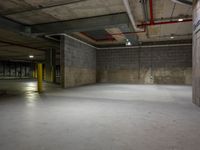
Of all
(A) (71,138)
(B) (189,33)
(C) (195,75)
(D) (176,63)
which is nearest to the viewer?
(A) (71,138)

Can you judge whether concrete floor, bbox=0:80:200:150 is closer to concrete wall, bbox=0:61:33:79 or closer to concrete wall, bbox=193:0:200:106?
concrete wall, bbox=193:0:200:106

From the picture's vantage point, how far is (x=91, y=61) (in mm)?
11078

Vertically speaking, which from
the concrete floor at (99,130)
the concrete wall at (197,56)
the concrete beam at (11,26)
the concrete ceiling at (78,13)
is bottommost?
the concrete floor at (99,130)

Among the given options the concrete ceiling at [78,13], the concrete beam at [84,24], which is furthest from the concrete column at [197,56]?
the concrete beam at [84,24]

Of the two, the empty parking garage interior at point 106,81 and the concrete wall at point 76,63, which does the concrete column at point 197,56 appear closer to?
the empty parking garage interior at point 106,81

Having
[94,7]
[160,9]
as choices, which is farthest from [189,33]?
[94,7]

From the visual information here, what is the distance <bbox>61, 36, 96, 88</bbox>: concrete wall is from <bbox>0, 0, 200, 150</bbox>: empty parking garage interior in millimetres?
50

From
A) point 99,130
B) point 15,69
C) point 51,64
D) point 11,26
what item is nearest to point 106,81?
point 51,64

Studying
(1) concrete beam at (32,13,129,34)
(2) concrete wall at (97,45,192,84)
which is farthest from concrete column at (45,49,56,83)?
(1) concrete beam at (32,13,129,34)

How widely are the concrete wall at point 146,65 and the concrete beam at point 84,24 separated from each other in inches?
230

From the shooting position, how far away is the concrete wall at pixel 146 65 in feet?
33.4

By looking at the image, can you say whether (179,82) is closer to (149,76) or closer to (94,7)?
(149,76)

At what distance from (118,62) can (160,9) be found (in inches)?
258

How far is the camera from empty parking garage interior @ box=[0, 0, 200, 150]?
1.93 meters
